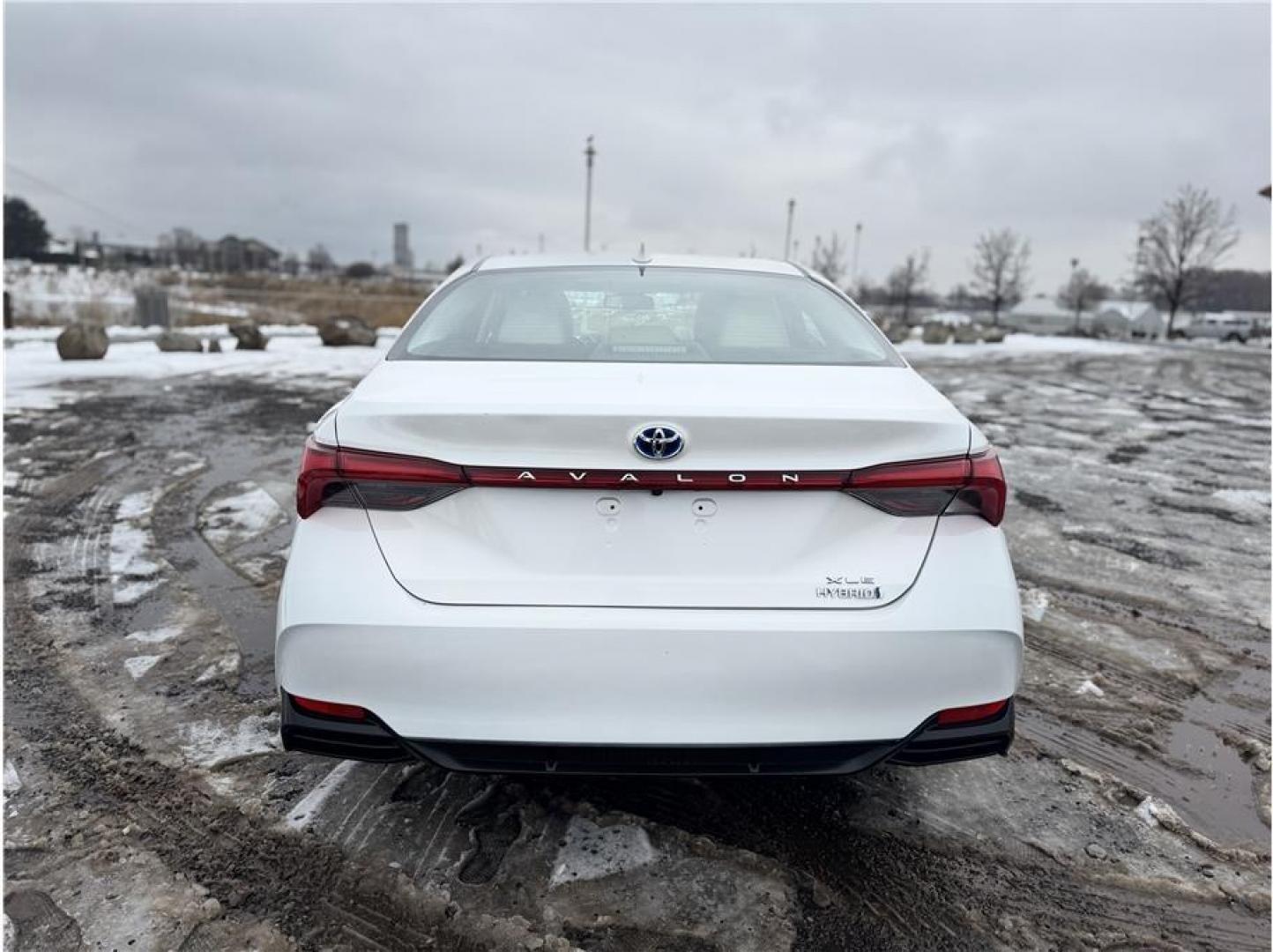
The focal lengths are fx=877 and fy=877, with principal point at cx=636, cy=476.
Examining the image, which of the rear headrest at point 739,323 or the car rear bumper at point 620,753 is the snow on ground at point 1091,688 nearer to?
the car rear bumper at point 620,753

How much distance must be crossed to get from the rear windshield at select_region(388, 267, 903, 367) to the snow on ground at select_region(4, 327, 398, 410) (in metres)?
7.09

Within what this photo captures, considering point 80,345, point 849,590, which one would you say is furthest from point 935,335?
point 849,590

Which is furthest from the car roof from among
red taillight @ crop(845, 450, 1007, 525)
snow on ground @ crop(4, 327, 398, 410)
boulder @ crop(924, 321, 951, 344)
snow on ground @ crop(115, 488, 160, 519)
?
boulder @ crop(924, 321, 951, 344)

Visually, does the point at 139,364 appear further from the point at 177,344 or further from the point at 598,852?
the point at 598,852

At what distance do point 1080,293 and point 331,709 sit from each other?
91117mm

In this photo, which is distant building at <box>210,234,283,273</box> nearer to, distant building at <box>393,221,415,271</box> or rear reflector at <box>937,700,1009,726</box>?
distant building at <box>393,221,415,271</box>

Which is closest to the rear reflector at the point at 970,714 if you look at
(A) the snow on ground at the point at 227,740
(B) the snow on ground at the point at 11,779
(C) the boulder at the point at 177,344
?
(A) the snow on ground at the point at 227,740

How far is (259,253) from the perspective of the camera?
116 m

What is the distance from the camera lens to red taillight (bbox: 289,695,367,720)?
6.73 feet

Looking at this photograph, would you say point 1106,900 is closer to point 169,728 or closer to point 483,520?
point 483,520

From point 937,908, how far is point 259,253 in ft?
421

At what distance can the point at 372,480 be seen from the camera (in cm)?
204

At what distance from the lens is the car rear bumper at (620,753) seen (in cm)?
202

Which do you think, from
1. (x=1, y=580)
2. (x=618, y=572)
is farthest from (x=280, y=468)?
(x=618, y=572)
